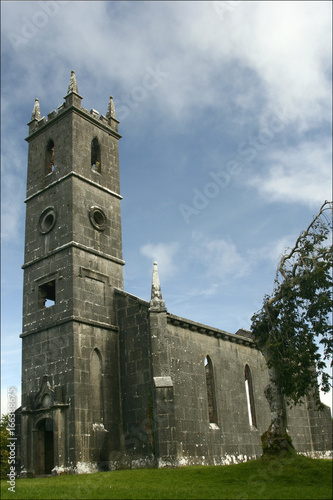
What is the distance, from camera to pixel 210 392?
1063 inches

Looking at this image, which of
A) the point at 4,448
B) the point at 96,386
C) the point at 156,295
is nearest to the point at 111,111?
the point at 156,295

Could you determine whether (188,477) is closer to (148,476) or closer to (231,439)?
(148,476)

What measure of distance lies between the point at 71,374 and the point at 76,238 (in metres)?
6.77

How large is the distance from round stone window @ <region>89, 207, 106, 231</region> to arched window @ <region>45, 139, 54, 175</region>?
4113mm

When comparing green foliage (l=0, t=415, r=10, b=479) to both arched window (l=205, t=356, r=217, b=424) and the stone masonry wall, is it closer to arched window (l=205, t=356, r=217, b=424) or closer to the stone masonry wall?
the stone masonry wall

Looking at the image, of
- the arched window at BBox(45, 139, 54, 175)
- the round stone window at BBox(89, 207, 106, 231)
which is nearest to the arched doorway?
the round stone window at BBox(89, 207, 106, 231)

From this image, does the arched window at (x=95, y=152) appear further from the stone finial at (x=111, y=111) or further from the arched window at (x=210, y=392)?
the arched window at (x=210, y=392)

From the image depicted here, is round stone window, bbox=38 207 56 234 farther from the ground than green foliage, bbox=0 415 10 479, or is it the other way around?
round stone window, bbox=38 207 56 234

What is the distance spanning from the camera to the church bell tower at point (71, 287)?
73.8 ft

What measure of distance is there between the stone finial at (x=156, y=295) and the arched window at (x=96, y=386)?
A: 368 centimetres

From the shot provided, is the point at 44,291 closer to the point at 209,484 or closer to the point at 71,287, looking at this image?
the point at 71,287

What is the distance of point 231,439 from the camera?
26.5 metres

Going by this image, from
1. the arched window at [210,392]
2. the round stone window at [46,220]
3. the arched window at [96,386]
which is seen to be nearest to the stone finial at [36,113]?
the round stone window at [46,220]

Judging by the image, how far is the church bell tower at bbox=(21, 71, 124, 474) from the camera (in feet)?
73.8
